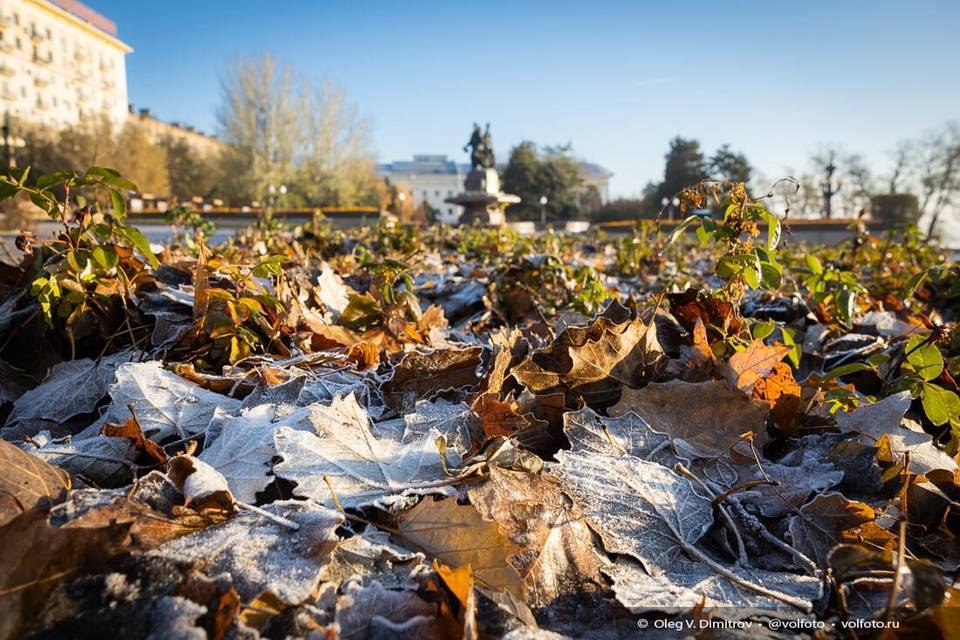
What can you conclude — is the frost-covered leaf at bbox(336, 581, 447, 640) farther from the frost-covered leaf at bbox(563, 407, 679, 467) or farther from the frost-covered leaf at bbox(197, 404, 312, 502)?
the frost-covered leaf at bbox(563, 407, 679, 467)

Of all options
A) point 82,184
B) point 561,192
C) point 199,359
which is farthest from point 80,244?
point 561,192

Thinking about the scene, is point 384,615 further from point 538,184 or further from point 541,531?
point 538,184

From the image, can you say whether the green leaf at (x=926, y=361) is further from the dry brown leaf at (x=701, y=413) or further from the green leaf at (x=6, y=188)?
the green leaf at (x=6, y=188)

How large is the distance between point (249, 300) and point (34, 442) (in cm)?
51

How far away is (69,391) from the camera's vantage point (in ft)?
4.09

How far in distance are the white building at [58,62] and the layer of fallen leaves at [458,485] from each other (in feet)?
184

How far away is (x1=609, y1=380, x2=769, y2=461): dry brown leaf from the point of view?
1028 millimetres

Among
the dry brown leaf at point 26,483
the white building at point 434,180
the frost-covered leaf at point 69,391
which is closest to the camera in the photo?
the dry brown leaf at point 26,483

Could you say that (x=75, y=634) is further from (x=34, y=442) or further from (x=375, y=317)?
(x=375, y=317)

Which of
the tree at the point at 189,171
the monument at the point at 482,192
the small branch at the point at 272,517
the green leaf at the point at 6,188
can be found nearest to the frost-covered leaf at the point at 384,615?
the small branch at the point at 272,517

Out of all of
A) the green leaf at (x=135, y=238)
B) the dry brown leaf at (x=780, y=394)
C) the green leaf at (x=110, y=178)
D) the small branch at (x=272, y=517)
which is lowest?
the small branch at (x=272, y=517)

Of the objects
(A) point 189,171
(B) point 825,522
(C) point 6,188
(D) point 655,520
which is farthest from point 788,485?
(A) point 189,171

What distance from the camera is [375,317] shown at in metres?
1.70

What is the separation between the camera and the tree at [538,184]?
42.2m
